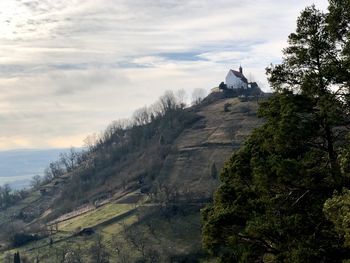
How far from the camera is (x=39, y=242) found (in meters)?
132

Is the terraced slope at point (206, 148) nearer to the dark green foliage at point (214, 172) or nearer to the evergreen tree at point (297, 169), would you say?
the dark green foliage at point (214, 172)

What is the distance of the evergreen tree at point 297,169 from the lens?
18438 mm

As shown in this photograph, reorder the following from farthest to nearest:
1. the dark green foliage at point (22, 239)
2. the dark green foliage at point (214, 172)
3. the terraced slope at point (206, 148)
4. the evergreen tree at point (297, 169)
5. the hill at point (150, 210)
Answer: the terraced slope at point (206, 148) < the dark green foliage at point (214, 172) < the dark green foliage at point (22, 239) < the hill at point (150, 210) < the evergreen tree at point (297, 169)

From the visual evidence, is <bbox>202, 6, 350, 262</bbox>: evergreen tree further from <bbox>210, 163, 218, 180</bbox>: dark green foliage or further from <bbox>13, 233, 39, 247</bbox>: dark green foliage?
<bbox>210, 163, 218, 180</bbox>: dark green foliage

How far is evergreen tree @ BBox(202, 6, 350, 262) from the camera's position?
60.5ft

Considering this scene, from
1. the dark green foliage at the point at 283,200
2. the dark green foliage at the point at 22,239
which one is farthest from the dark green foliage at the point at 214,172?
the dark green foliage at the point at 283,200

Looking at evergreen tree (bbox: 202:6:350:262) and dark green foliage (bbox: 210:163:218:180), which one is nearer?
evergreen tree (bbox: 202:6:350:262)

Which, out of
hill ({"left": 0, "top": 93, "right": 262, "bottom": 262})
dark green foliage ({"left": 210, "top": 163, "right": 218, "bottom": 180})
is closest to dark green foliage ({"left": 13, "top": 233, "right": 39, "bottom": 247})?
hill ({"left": 0, "top": 93, "right": 262, "bottom": 262})

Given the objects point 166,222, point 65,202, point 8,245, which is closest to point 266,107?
point 166,222

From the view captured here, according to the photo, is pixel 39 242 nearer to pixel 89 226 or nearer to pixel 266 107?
pixel 89 226

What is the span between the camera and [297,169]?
18734 millimetres

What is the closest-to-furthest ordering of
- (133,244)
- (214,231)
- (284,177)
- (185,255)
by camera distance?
(284,177) < (214,231) < (185,255) < (133,244)

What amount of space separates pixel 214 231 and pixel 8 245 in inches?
5168

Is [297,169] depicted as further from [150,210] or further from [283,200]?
[150,210]
